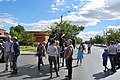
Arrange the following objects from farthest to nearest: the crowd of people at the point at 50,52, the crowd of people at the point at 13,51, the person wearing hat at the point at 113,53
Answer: the person wearing hat at the point at 113,53 → the crowd of people at the point at 13,51 → the crowd of people at the point at 50,52

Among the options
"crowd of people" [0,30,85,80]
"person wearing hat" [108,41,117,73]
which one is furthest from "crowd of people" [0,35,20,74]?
"person wearing hat" [108,41,117,73]

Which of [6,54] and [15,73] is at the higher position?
[6,54]

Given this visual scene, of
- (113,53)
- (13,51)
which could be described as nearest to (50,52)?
(13,51)

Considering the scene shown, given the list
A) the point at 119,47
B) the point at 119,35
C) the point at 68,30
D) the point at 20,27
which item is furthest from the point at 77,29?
the point at 20,27

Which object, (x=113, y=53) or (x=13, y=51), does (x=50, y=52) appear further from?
(x=113, y=53)

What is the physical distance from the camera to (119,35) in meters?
94.1

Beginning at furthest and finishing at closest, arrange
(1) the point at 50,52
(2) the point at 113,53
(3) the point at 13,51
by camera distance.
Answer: (2) the point at 113,53 < (3) the point at 13,51 < (1) the point at 50,52

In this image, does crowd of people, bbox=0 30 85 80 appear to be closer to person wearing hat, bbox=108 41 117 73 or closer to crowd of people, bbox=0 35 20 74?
crowd of people, bbox=0 35 20 74

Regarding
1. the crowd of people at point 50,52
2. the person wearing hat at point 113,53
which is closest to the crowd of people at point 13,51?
the crowd of people at point 50,52

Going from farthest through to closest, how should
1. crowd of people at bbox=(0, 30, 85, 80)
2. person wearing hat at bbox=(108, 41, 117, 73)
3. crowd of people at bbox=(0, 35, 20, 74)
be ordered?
1. person wearing hat at bbox=(108, 41, 117, 73)
2. crowd of people at bbox=(0, 35, 20, 74)
3. crowd of people at bbox=(0, 30, 85, 80)

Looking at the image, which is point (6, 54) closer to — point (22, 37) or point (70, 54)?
point (70, 54)

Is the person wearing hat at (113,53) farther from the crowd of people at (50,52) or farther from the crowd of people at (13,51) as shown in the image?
the crowd of people at (13,51)

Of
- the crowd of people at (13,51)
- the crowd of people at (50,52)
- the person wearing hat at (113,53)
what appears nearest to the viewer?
the crowd of people at (50,52)

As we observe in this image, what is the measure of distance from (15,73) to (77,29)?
5205 cm
